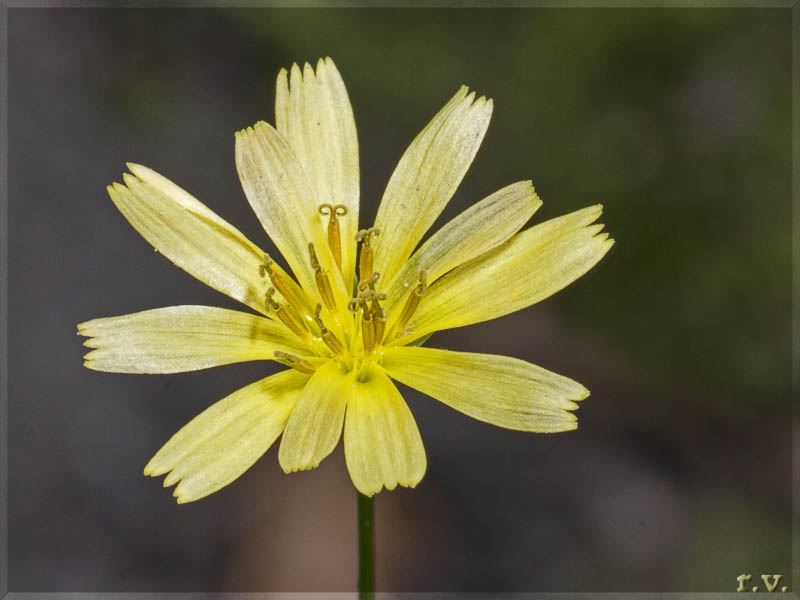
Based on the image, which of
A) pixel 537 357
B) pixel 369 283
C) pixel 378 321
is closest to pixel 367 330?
pixel 378 321

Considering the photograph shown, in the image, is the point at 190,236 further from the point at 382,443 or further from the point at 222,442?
the point at 382,443

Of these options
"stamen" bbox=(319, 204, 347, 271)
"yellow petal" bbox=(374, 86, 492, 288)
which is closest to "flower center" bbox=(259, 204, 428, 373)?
"stamen" bbox=(319, 204, 347, 271)

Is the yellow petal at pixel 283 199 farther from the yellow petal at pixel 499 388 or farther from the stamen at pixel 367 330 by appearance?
the yellow petal at pixel 499 388

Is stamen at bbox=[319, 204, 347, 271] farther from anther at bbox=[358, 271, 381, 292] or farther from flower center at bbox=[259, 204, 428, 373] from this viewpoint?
anther at bbox=[358, 271, 381, 292]

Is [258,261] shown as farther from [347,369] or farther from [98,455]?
[98,455]

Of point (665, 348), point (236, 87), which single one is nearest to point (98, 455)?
point (236, 87)
